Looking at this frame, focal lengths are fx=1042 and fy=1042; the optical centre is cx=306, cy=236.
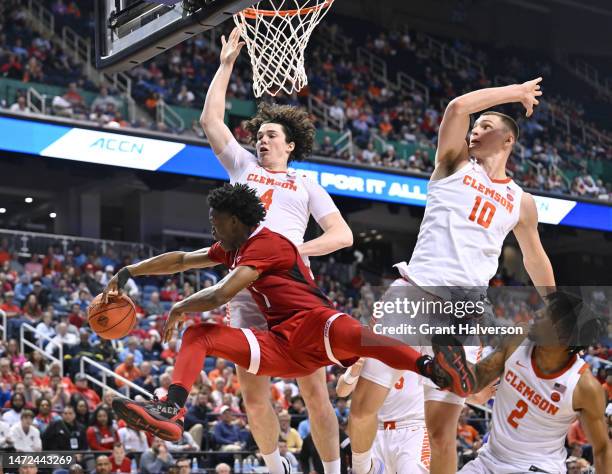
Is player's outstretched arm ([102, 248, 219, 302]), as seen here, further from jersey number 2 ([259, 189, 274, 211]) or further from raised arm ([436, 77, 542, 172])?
raised arm ([436, 77, 542, 172])

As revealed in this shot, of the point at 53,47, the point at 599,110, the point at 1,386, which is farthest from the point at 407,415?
the point at 599,110

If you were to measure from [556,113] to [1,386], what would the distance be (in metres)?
21.2

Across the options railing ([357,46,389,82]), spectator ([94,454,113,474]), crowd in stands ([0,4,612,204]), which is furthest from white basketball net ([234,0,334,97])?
railing ([357,46,389,82])

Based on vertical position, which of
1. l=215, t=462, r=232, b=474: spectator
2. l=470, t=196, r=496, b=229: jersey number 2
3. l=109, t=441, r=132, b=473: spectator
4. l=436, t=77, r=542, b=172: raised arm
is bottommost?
l=215, t=462, r=232, b=474: spectator

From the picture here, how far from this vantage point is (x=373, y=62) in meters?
28.5

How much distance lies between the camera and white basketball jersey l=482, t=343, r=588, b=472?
17.9 ft

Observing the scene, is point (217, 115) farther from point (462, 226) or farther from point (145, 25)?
point (462, 226)

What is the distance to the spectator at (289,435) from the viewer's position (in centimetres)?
1252

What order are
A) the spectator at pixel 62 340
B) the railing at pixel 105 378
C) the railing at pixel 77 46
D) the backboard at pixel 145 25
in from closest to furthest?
1. the backboard at pixel 145 25
2. the railing at pixel 105 378
3. the spectator at pixel 62 340
4. the railing at pixel 77 46

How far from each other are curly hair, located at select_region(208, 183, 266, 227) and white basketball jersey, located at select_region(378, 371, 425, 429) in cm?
241

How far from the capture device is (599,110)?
31.1m

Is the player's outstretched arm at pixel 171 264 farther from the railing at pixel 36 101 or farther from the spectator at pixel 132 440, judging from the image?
the railing at pixel 36 101

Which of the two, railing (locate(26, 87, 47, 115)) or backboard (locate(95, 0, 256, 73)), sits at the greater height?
railing (locate(26, 87, 47, 115))

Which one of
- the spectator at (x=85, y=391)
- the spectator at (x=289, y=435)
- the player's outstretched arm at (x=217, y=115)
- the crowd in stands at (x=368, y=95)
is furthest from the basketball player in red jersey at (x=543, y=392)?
the crowd in stands at (x=368, y=95)
